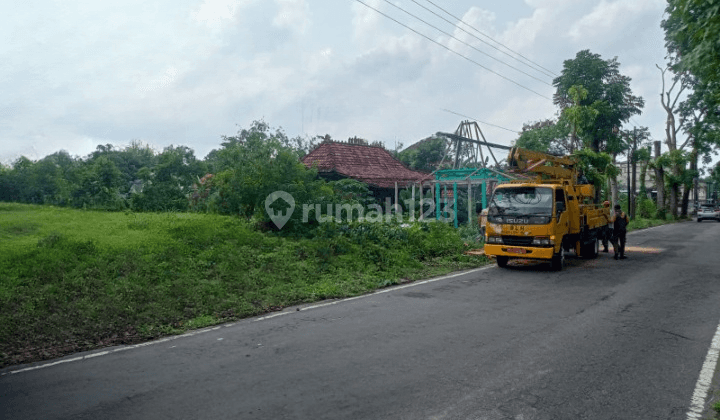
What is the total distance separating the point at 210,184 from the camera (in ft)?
53.4

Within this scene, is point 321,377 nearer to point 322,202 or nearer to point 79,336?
point 79,336

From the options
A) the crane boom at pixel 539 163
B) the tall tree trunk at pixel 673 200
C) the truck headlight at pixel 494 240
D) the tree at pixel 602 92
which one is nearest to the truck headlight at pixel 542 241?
the truck headlight at pixel 494 240

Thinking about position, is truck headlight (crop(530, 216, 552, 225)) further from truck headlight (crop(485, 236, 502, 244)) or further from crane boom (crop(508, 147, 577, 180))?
crane boom (crop(508, 147, 577, 180))

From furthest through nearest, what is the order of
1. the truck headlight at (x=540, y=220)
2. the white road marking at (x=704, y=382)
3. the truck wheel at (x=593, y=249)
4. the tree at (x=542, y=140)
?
the tree at (x=542, y=140)
the truck wheel at (x=593, y=249)
the truck headlight at (x=540, y=220)
the white road marking at (x=704, y=382)

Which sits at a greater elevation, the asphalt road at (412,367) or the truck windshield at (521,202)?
the truck windshield at (521,202)

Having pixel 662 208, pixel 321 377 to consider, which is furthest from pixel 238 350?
pixel 662 208

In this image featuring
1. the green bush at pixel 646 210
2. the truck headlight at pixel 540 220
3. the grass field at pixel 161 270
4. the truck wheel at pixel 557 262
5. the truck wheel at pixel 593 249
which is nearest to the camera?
the grass field at pixel 161 270

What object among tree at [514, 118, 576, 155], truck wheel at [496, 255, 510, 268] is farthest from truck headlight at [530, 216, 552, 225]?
tree at [514, 118, 576, 155]

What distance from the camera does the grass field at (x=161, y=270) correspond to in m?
7.48

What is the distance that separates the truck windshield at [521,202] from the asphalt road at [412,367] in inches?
145

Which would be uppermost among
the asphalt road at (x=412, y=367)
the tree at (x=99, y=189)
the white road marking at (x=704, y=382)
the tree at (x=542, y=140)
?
the tree at (x=542, y=140)

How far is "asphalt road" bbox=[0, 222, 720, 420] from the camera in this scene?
15.5ft

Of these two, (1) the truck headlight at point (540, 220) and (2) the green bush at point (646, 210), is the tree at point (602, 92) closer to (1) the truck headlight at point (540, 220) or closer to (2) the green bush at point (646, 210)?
(2) the green bush at point (646, 210)

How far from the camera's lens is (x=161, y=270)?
9844 millimetres
